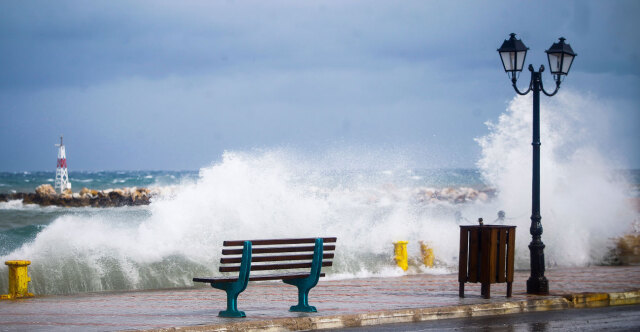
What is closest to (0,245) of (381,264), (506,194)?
(381,264)

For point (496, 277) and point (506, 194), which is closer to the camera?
point (496, 277)

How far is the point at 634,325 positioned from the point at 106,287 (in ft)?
34.4

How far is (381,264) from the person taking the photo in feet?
66.0

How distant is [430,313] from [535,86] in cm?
443

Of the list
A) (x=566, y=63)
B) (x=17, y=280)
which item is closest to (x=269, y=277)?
(x=17, y=280)

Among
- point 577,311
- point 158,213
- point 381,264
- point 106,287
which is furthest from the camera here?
point 158,213

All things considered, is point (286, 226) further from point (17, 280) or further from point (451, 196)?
point (451, 196)

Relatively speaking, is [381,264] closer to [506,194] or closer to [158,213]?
[158,213]

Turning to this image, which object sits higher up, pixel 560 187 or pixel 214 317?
pixel 560 187

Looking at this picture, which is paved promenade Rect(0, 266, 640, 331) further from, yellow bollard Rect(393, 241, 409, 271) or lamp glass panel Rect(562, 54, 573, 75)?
lamp glass panel Rect(562, 54, 573, 75)

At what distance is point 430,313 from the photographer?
1148 centimetres

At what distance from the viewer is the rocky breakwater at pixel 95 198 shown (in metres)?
63.0

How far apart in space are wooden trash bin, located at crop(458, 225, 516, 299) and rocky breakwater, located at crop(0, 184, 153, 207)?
49.7 metres

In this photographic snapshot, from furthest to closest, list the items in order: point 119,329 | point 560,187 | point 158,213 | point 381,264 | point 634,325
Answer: point 560,187 < point 158,213 < point 381,264 < point 634,325 < point 119,329
